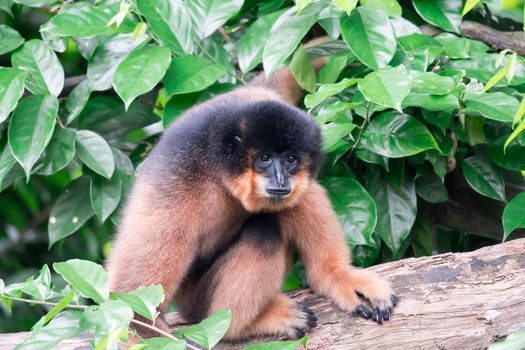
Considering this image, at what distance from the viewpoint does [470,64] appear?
16.5 feet

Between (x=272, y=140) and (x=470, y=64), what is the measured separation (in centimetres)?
152

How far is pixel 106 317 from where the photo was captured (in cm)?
299

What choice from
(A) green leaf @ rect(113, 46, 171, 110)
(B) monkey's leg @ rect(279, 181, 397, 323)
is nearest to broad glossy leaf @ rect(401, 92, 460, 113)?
(B) monkey's leg @ rect(279, 181, 397, 323)

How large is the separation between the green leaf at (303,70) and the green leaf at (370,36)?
0.47 m

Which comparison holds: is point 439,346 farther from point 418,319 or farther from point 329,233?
point 329,233

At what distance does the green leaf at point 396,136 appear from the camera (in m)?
4.63

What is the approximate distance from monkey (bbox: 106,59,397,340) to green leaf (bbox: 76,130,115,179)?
49cm

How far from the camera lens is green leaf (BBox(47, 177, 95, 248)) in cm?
532

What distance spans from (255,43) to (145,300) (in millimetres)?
2427

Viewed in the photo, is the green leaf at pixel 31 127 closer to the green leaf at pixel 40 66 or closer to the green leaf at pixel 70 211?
the green leaf at pixel 40 66

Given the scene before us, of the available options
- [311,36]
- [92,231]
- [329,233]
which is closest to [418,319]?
[329,233]

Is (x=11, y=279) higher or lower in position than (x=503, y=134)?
lower

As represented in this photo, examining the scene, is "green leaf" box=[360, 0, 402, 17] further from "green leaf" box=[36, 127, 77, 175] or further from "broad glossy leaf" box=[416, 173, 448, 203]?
"green leaf" box=[36, 127, 77, 175]

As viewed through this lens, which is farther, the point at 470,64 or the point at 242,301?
the point at 470,64
